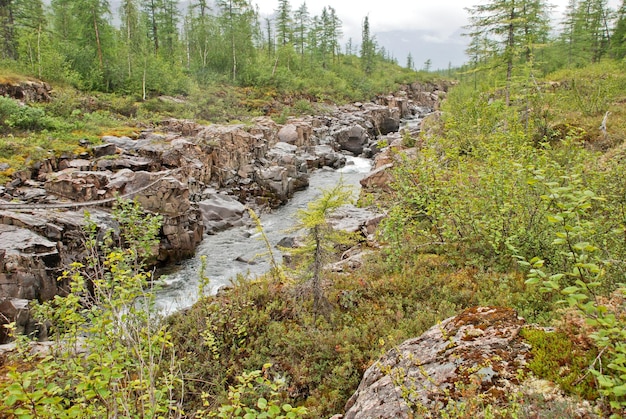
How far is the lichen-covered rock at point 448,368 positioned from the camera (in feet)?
10.3

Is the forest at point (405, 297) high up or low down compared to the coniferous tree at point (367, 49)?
down

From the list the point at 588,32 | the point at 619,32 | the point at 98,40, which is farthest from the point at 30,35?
the point at 588,32

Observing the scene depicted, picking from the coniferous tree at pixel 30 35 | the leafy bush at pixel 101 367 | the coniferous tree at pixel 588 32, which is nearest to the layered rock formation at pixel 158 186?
the leafy bush at pixel 101 367

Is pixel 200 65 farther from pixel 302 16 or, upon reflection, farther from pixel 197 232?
pixel 197 232

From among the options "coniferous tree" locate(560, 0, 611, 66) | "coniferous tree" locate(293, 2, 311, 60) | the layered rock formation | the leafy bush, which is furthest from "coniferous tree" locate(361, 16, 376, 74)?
the leafy bush

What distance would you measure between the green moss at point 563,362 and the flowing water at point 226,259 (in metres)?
6.97

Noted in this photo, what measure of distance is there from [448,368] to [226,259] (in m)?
12.8

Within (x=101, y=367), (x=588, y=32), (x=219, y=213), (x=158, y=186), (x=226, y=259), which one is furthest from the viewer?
(x=588, y=32)

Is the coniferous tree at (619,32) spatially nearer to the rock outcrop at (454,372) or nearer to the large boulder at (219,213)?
the large boulder at (219,213)

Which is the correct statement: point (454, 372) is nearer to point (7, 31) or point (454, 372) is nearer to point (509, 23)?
point (509, 23)

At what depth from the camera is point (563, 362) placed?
119 inches

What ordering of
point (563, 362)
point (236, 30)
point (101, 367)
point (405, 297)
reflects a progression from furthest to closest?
point (236, 30)
point (405, 297)
point (563, 362)
point (101, 367)

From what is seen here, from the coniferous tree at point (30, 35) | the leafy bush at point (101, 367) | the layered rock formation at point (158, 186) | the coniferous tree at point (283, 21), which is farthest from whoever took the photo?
the coniferous tree at point (283, 21)

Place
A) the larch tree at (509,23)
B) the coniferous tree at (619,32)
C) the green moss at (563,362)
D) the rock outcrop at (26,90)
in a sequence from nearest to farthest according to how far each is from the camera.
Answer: the green moss at (563,362) → the larch tree at (509,23) → the rock outcrop at (26,90) → the coniferous tree at (619,32)
